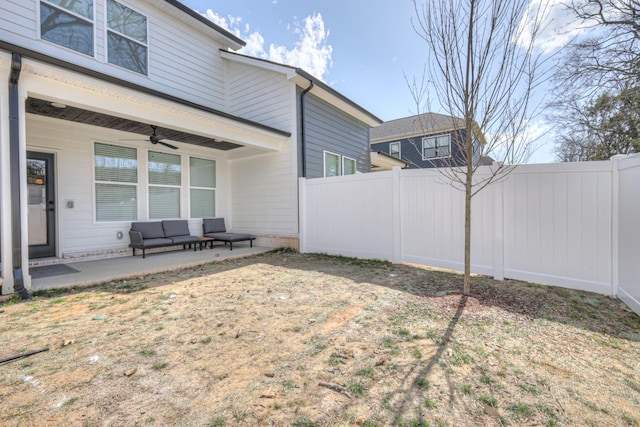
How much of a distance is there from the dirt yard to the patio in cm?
57

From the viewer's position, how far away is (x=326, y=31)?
928 cm

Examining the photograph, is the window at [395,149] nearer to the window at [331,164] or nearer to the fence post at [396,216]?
the window at [331,164]

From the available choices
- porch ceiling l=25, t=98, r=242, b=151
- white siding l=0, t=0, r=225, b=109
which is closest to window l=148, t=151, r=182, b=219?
porch ceiling l=25, t=98, r=242, b=151

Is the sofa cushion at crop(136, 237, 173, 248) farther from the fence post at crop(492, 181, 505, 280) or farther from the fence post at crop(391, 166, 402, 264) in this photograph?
the fence post at crop(492, 181, 505, 280)

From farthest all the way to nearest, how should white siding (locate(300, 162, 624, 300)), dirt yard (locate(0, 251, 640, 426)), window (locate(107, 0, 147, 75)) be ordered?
window (locate(107, 0, 147, 75)) → white siding (locate(300, 162, 624, 300)) → dirt yard (locate(0, 251, 640, 426))

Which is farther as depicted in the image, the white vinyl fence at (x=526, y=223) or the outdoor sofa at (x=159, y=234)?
the outdoor sofa at (x=159, y=234)

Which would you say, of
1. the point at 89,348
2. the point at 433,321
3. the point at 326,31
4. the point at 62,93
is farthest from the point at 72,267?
the point at 326,31

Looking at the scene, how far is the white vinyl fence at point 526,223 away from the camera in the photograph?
3611 mm

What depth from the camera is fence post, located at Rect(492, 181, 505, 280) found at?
4.54 m

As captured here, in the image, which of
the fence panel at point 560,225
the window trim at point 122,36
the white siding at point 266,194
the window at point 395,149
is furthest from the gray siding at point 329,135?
the window at point 395,149

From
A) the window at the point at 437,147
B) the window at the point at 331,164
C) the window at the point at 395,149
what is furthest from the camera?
the window at the point at 395,149

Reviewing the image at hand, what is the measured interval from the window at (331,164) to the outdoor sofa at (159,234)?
14.7 feet

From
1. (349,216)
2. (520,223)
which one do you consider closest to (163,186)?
(349,216)

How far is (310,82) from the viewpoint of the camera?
7.80 meters
